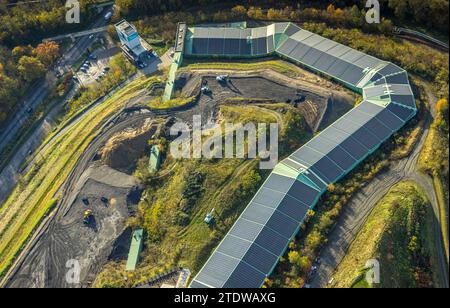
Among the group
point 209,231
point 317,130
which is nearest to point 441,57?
point 317,130

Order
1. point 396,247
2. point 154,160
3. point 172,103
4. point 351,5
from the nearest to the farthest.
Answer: point 396,247 → point 154,160 → point 172,103 → point 351,5

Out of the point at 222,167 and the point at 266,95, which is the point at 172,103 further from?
the point at 222,167

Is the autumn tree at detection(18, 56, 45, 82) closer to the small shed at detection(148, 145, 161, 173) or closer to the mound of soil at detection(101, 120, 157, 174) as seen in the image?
the mound of soil at detection(101, 120, 157, 174)

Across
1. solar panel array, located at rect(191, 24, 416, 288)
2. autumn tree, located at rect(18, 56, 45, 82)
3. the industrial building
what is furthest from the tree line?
autumn tree, located at rect(18, 56, 45, 82)

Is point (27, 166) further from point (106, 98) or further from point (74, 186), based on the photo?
point (106, 98)

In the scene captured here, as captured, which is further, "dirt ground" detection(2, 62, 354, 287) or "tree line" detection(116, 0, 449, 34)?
"tree line" detection(116, 0, 449, 34)

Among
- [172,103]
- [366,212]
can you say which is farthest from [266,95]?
[366,212]
